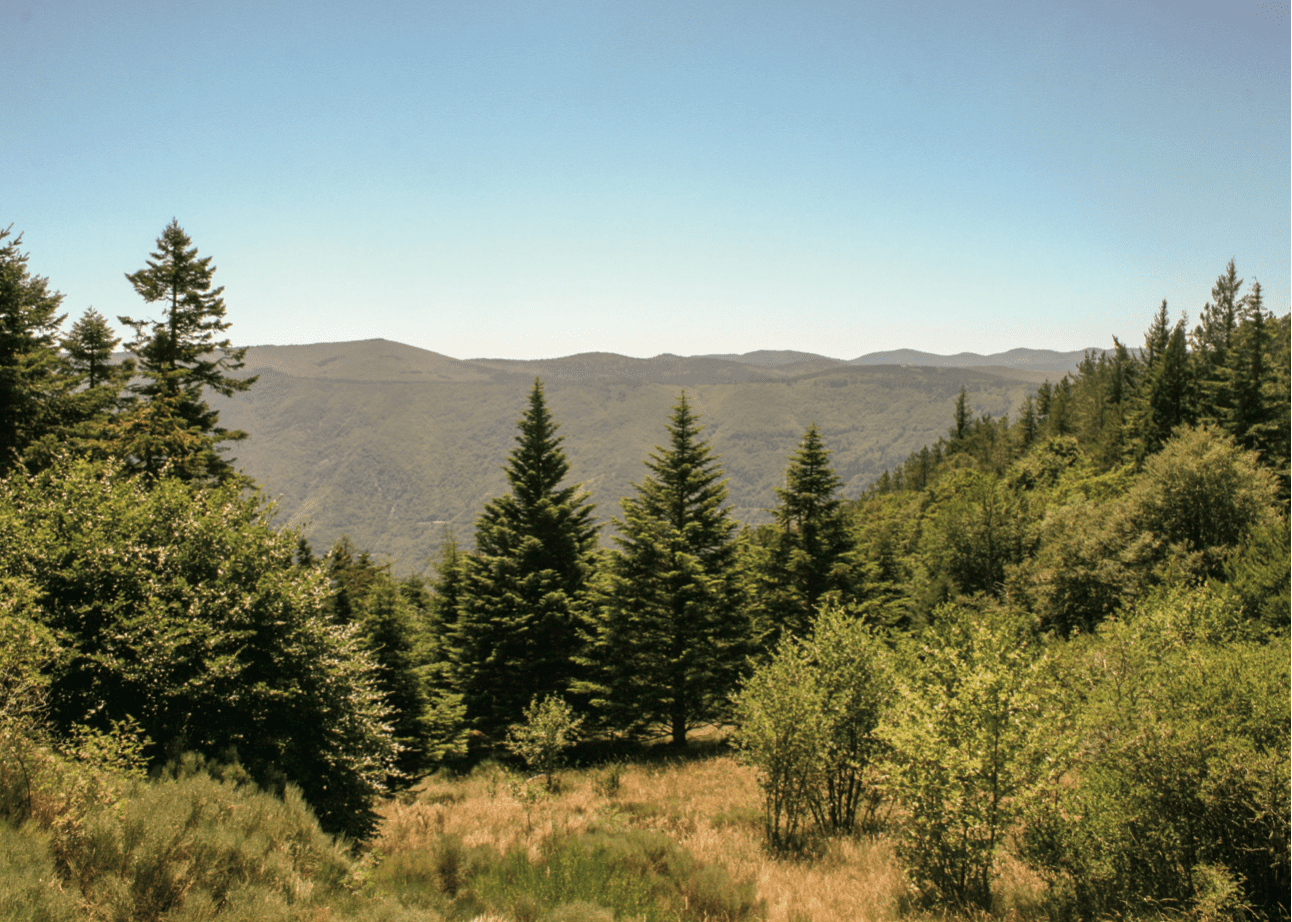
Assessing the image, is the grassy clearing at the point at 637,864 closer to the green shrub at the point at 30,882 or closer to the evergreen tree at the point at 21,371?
the green shrub at the point at 30,882

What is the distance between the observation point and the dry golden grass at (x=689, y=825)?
42.0 ft

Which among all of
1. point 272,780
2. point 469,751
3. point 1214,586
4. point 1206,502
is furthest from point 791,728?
point 1206,502

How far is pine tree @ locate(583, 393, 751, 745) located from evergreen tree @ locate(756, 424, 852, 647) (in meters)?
3.38

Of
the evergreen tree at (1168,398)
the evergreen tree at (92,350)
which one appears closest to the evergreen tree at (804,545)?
the evergreen tree at (92,350)

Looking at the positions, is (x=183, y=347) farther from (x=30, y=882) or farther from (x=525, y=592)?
(x=30, y=882)

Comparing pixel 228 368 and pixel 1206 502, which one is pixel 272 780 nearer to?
pixel 228 368

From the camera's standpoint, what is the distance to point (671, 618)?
87.9 ft

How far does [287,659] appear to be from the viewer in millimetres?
13273

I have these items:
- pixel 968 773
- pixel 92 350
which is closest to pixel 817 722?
pixel 968 773

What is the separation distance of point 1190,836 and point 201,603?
62.0 ft

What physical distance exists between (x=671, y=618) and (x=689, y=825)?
32.8 feet

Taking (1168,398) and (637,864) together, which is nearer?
→ (637,864)

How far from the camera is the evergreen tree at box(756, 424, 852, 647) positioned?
30.5m

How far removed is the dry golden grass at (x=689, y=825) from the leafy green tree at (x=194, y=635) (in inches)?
144
